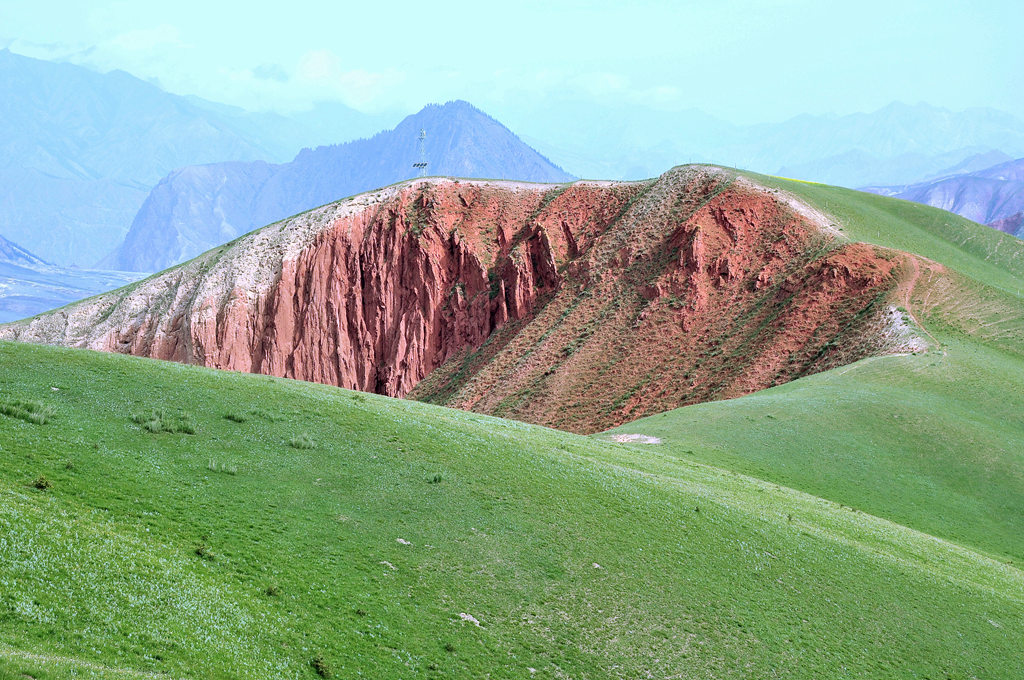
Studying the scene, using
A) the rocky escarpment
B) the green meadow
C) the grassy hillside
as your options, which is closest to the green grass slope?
the green meadow

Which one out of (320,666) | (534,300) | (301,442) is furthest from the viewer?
(534,300)

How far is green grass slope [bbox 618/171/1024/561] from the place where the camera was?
103 feet

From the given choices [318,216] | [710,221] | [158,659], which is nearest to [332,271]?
[318,216]

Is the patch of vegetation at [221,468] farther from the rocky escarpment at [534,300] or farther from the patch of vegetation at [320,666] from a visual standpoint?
the rocky escarpment at [534,300]

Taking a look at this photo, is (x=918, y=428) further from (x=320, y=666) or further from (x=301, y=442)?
(x=320, y=666)

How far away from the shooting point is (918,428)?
3722cm

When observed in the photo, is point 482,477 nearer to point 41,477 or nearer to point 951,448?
point 41,477

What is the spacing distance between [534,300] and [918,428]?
145ft

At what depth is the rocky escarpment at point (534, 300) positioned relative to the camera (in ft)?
187

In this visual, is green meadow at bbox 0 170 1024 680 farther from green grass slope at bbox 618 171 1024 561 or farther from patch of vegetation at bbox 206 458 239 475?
green grass slope at bbox 618 171 1024 561

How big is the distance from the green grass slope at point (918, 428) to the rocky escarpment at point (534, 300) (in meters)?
4.41

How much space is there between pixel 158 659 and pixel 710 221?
214 ft

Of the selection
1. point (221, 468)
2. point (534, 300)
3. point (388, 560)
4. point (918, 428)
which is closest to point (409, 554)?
point (388, 560)

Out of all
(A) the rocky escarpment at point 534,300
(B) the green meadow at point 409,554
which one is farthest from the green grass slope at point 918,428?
(A) the rocky escarpment at point 534,300
